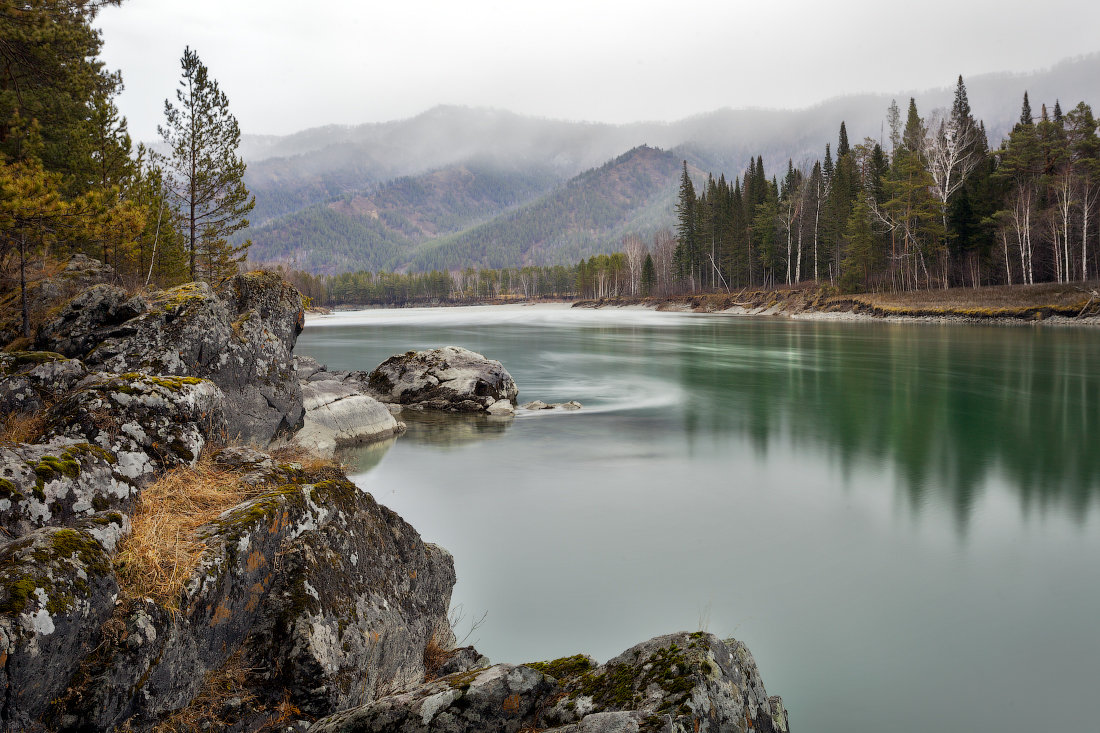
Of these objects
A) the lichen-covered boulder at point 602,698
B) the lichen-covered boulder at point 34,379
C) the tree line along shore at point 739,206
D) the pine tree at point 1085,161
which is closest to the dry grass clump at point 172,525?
the lichen-covered boulder at point 602,698

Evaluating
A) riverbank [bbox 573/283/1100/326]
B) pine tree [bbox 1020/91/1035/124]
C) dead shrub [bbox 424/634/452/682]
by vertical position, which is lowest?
dead shrub [bbox 424/634/452/682]

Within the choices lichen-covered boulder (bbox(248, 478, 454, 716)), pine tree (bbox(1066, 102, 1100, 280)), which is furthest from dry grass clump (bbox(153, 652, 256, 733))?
pine tree (bbox(1066, 102, 1100, 280))

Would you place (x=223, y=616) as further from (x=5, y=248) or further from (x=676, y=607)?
(x=5, y=248)

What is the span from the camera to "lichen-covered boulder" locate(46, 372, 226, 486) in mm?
5027

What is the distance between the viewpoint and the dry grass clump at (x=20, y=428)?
18.3 ft

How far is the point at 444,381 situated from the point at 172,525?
1587 cm

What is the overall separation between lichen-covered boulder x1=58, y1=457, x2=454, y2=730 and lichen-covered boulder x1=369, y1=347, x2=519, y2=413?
1382cm

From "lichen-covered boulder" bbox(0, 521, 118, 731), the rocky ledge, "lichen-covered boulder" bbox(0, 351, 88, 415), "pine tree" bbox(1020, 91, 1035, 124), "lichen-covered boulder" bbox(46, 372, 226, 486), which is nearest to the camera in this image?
"lichen-covered boulder" bbox(0, 521, 118, 731)

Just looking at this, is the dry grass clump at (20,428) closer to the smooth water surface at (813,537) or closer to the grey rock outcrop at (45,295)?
the smooth water surface at (813,537)

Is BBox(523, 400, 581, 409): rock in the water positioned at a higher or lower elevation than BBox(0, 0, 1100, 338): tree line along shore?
lower

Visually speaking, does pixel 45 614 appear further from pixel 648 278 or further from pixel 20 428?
pixel 648 278

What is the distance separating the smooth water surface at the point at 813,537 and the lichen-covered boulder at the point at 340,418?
0.63m

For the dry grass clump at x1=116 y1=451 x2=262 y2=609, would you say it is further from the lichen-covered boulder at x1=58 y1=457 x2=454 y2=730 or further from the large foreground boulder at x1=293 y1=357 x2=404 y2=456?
the large foreground boulder at x1=293 y1=357 x2=404 y2=456

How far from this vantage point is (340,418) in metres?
15.2
